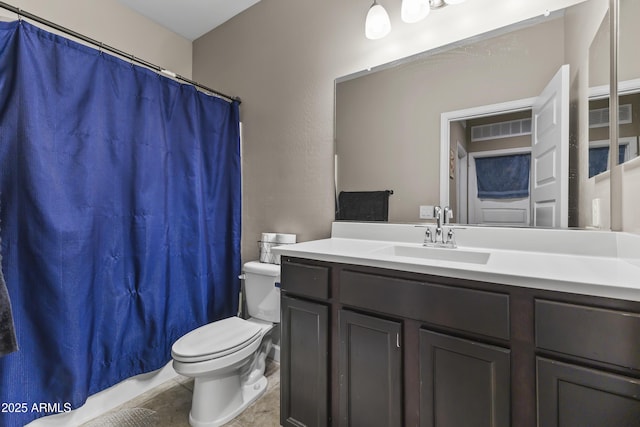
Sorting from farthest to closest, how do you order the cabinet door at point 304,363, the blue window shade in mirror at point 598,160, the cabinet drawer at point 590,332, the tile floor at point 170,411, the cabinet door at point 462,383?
1. the tile floor at point 170,411
2. the cabinet door at point 304,363
3. the blue window shade in mirror at point 598,160
4. the cabinet door at point 462,383
5. the cabinet drawer at point 590,332

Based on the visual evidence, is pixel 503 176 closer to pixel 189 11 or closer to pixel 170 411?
pixel 170 411

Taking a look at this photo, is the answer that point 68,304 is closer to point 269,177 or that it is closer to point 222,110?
point 269,177

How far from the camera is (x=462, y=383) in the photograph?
0.89 m

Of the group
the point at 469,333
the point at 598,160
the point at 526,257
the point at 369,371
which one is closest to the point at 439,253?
the point at 526,257

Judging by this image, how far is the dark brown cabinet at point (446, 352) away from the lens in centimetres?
71

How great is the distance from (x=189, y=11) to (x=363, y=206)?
2038mm

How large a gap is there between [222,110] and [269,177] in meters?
0.64

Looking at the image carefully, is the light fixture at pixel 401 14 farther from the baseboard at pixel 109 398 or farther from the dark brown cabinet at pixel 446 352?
the baseboard at pixel 109 398

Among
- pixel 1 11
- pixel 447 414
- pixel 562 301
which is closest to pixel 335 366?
pixel 447 414

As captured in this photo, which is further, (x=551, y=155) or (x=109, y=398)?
(x=109, y=398)

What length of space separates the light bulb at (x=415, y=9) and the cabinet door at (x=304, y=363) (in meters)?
1.46

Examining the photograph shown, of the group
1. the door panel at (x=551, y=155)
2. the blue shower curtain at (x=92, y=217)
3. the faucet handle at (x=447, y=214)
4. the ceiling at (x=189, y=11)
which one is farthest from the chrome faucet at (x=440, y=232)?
the ceiling at (x=189, y=11)

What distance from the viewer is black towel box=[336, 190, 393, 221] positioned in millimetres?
1640

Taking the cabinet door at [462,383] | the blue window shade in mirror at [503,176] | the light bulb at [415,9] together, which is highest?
the light bulb at [415,9]
